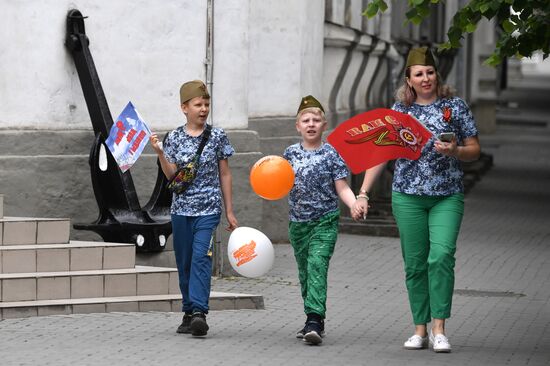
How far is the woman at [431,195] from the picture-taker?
33.3 feet

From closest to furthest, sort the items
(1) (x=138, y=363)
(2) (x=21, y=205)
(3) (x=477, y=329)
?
1. (1) (x=138, y=363)
2. (3) (x=477, y=329)
3. (2) (x=21, y=205)

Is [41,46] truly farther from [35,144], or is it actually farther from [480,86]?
[480,86]

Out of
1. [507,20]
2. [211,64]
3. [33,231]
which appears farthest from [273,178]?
[211,64]

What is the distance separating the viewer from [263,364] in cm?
954

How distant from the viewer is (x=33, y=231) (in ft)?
39.1

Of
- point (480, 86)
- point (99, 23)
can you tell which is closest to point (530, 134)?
point (480, 86)

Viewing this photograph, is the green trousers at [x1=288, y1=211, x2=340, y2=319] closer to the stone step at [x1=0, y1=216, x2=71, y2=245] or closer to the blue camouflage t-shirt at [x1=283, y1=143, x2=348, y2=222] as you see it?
the blue camouflage t-shirt at [x1=283, y1=143, x2=348, y2=222]

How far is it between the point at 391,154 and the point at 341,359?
1321mm

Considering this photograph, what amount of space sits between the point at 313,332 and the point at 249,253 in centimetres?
63

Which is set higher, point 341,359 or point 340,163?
point 340,163

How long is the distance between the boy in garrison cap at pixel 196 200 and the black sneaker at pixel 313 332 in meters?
0.68

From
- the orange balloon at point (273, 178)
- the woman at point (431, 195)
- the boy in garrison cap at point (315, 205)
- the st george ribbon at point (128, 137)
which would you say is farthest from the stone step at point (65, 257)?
the woman at point (431, 195)

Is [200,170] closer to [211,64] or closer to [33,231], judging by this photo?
[33,231]

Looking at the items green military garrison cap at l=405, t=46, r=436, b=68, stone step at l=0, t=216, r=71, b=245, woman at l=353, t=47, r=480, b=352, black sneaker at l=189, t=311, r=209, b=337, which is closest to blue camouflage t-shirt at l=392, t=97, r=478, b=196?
woman at l=353, t=47, r=480, b=352
